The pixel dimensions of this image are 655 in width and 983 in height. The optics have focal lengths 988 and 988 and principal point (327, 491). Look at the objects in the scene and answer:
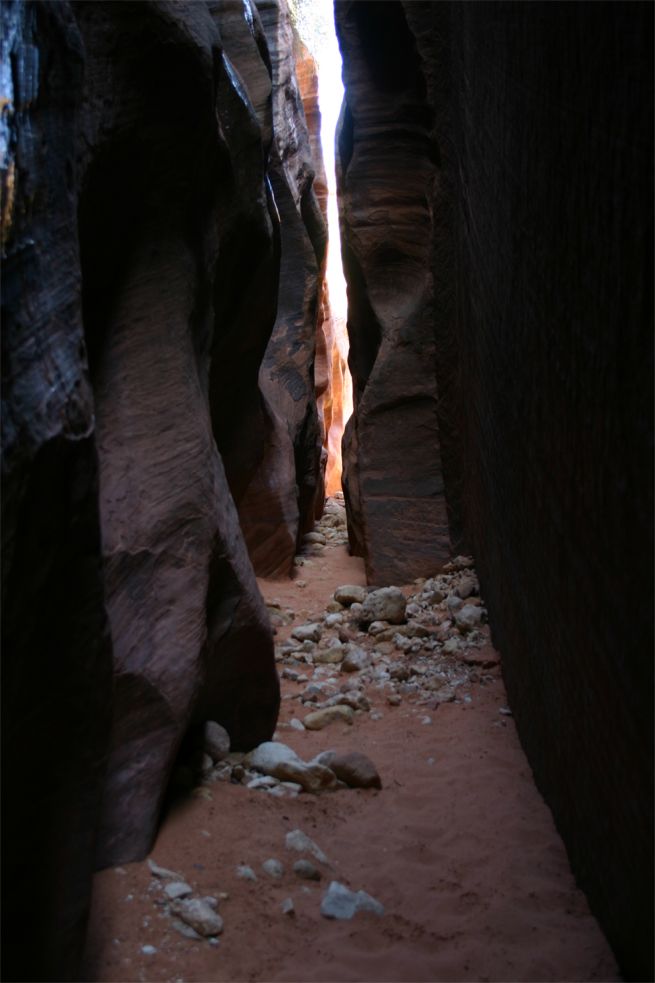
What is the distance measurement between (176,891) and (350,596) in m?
4.28

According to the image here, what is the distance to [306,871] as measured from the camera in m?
2.66

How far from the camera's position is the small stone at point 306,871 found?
2654 millimetres

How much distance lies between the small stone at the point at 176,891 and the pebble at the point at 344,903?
36 cm

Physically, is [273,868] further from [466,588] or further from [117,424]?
[466,588]

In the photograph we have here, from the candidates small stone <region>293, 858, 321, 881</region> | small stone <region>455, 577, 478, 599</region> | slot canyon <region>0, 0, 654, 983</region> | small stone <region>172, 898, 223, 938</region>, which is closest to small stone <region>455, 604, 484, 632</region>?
slot canyon <region>0, 0, 654, 983</region>

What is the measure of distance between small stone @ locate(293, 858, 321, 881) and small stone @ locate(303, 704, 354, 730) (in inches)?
61.7

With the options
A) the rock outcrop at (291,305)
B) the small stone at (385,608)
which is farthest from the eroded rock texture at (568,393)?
the rock outcrop at (291,305)

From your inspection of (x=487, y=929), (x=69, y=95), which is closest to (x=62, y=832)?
(x=487, y=929)

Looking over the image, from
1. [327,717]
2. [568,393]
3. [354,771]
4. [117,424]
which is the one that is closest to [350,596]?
[327,717]

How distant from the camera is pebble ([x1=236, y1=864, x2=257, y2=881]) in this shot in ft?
8.32

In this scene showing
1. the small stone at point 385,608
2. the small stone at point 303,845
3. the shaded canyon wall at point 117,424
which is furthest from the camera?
the small stone at point 385,608

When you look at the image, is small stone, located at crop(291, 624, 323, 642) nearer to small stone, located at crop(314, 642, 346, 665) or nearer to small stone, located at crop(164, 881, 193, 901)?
small stone, located at crop(314, 642, 346, 665)

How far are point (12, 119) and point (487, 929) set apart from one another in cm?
216

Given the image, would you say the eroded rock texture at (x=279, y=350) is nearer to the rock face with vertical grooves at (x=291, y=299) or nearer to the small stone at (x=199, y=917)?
the rock face with vertical grooves at (x=291, y=299)
